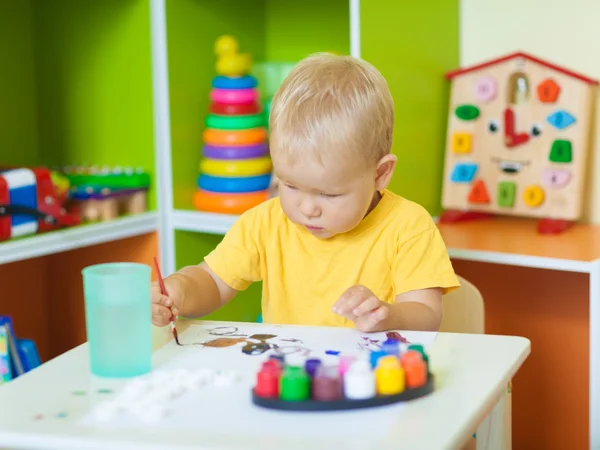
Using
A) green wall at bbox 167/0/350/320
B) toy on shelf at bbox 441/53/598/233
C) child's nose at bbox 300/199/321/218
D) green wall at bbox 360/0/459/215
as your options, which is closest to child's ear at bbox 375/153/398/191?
child's nose at bbox 300/199/321/218

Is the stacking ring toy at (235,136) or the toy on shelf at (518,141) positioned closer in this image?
the toy on shelf at (518,141)

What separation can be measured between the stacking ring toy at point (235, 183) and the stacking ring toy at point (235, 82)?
0.63 ft

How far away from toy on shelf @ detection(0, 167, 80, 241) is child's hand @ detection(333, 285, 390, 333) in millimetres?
833

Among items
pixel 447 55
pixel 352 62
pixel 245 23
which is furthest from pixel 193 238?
pixel 352 62

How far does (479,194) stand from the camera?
2.02m

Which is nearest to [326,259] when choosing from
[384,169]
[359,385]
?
[384,169]

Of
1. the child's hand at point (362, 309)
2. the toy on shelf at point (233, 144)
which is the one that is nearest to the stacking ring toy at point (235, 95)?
the toy on shelf at point (233, 144)

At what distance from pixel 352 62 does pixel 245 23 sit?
1.00 meters

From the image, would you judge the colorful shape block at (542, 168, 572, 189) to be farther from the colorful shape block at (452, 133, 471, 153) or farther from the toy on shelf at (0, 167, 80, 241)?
the toy on shelf at (0, 167, 80, 241)

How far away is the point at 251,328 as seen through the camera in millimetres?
1194

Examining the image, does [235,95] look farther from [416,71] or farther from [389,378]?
[389,378]

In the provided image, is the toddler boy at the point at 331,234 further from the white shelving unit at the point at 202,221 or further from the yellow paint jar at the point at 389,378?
the white shelving unit at the point at 202,221

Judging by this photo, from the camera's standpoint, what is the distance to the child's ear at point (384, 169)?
4.23 feet

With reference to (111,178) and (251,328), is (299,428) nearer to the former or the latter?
(251,328)
